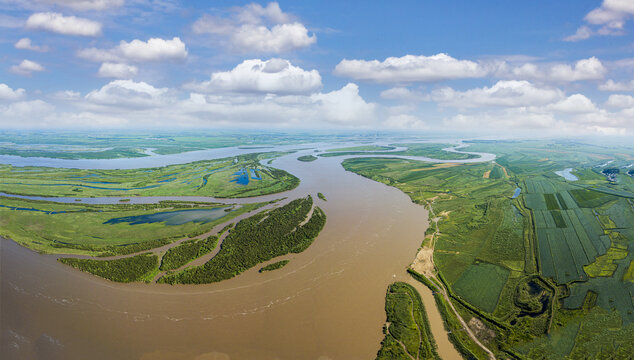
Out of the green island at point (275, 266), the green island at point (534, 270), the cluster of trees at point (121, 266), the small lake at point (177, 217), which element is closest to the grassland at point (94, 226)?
the small lake at point (177, 217)

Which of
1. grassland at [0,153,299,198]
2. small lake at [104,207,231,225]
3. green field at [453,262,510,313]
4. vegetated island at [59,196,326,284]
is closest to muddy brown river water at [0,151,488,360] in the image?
vegetated island at [59,196,326,284]

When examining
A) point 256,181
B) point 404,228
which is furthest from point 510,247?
point 256,181

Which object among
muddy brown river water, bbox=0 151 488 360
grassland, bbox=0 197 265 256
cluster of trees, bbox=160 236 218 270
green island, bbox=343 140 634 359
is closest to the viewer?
muddy brown river water, bbox=0 151 488 360

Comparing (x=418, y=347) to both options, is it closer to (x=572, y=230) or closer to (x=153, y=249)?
(x=153, y=249)

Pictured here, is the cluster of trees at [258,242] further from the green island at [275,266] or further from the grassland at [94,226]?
the grassland at [94,226]

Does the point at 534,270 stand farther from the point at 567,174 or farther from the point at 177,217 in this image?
the point at 567,174

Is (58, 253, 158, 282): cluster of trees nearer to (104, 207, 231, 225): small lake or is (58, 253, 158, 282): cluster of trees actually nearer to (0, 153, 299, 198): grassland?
(104, 207, 231, 225): small lake
